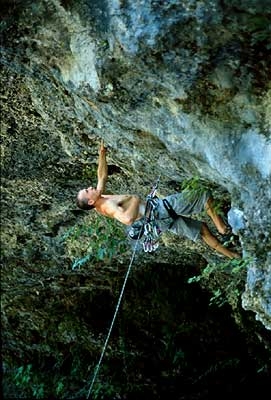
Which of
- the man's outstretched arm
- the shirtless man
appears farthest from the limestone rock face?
the shirtless man

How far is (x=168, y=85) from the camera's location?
14.1 ft

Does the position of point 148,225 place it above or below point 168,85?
below

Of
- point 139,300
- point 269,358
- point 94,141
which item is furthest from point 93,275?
point 94,141

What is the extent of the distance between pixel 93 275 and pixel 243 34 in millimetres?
5502

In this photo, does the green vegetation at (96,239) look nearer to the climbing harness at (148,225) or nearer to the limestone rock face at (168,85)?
the limestone rock face at (168,85)

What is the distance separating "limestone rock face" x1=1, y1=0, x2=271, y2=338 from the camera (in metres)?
3.98

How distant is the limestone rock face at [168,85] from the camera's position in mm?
3980

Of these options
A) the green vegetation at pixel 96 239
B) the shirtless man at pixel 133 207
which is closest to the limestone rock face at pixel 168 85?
the shirtless man at pixel 133 207

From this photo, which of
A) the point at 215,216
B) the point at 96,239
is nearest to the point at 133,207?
the point at 215,216

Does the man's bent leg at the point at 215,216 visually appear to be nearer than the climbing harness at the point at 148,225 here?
No

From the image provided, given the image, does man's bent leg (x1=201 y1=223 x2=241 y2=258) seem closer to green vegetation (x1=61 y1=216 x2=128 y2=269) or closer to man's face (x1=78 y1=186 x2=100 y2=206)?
man's face (x1=78 y1=186 x2=100 y2=206)

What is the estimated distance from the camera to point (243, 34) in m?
3.90

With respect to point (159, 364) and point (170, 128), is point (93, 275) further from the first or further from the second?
point (170, 128)

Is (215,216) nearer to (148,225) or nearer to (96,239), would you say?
(148,225)
